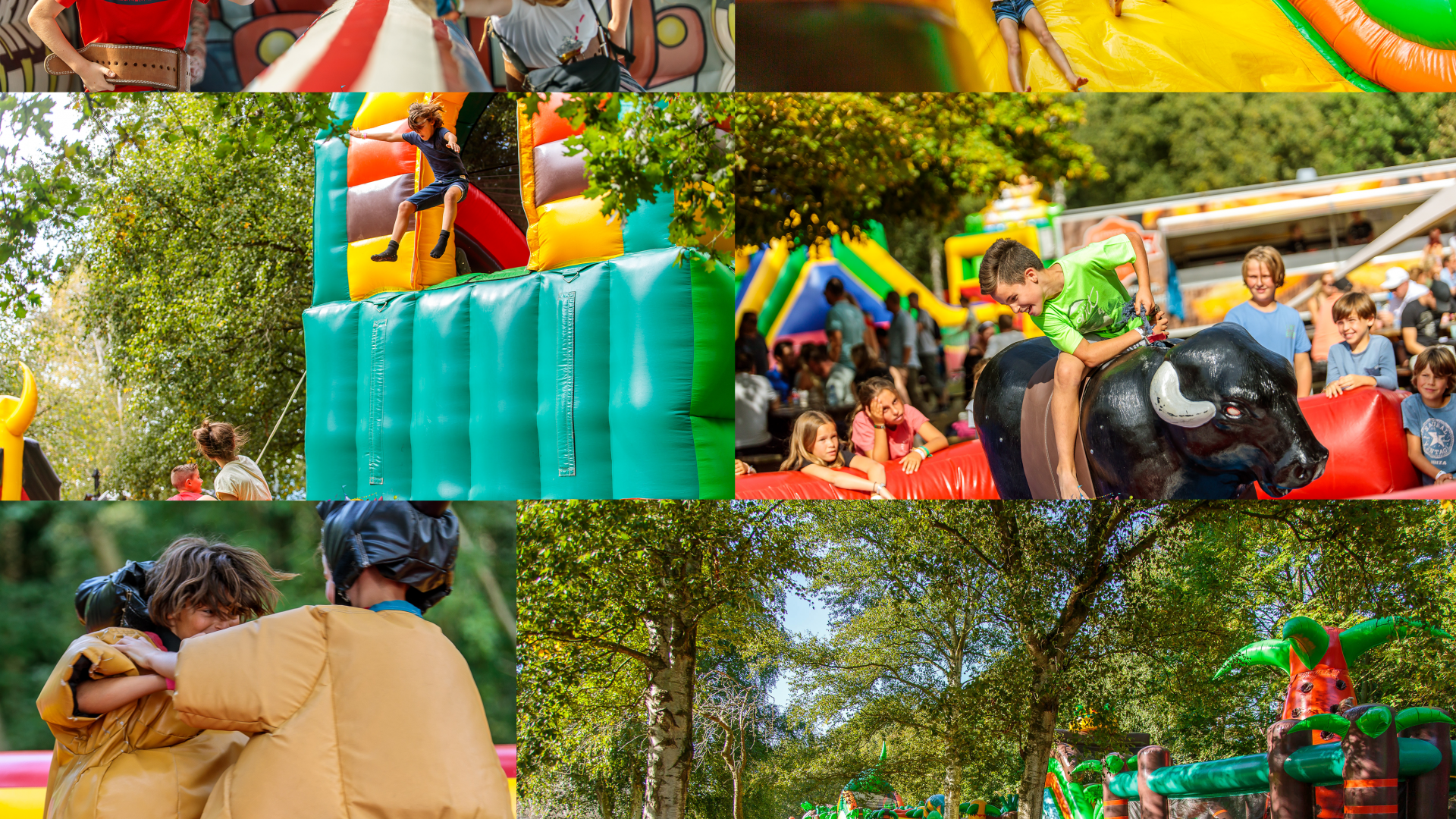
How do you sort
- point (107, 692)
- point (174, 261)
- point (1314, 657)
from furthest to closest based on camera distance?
1. point (174, 261)
2. point (1314, 657)
3. point (107, 692)

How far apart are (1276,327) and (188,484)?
5.87 meters

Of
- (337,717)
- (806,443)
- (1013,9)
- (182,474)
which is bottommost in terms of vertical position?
(337,717)

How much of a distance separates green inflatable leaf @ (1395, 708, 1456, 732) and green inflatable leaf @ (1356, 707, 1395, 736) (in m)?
0.38

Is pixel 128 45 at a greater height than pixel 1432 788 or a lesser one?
greater

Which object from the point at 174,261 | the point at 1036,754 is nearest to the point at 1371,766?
the point at 1036,754

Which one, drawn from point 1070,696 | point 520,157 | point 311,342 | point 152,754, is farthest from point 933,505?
point 152,754

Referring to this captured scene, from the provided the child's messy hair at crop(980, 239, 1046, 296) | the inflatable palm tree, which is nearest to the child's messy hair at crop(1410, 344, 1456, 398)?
the inflatable palm tree

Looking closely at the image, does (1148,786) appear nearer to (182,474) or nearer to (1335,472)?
(1335,472)

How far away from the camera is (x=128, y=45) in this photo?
6.14m

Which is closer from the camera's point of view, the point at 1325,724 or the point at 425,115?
the point at 1325,724

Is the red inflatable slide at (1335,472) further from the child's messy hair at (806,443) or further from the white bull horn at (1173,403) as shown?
the white bull horn at (1173,403)

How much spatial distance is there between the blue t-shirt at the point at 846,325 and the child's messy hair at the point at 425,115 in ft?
7.55

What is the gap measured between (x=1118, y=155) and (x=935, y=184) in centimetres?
98

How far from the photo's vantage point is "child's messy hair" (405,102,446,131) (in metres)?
6.05
